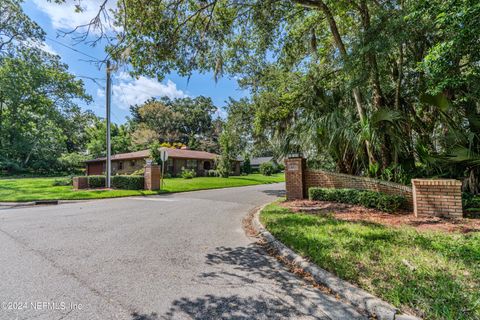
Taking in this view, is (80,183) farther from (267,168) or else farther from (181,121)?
(181,121)

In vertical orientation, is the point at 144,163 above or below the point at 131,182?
above

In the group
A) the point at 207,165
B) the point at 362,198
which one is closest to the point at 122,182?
the point at 362,198

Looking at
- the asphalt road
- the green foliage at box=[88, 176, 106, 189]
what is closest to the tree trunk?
the asphalt road

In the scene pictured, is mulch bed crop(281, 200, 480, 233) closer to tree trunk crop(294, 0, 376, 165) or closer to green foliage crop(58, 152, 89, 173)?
tree trunk crop(294, 0, 376, 165)

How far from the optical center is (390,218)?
5.95 m

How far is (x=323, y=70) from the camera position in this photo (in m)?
10.3

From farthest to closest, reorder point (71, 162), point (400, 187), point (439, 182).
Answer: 1. point (71, 162)
2. point (400, 187)
3. point (439, 182)

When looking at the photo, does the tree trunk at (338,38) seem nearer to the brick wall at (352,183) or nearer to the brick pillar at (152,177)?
the brick wall at (352,183)

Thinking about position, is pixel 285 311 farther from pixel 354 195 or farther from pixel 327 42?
pixel 327 42

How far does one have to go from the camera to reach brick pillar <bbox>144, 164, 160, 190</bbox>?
15.0m

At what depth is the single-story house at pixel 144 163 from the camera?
90.0ft

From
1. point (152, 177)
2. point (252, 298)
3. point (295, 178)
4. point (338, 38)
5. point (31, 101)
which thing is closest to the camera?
point (252, 298)

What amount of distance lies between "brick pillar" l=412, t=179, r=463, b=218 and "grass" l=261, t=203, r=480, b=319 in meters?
1.47

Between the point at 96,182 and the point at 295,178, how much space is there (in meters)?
13.5
